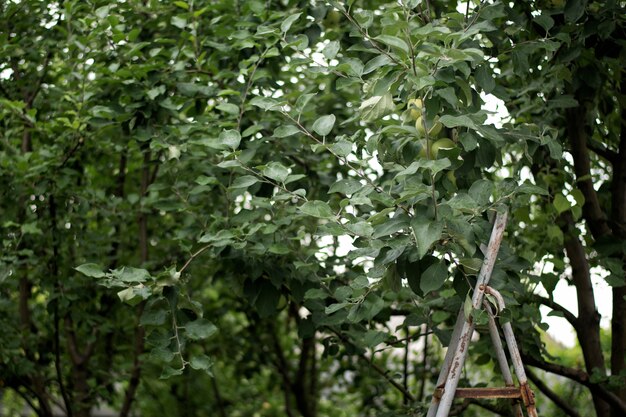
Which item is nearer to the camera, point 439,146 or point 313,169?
point 439,146

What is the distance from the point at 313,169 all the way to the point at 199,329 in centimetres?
125

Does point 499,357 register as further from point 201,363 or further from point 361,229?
point 201,363

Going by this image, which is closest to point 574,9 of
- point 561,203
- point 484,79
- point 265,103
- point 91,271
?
point 484,79

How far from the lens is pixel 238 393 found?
7.26 meters

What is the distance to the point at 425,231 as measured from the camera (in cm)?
205

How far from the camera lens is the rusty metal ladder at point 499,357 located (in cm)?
214

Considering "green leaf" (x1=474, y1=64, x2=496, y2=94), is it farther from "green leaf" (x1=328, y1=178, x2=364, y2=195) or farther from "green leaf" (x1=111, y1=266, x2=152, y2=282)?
"green leaf" (x1=111, y1=266, x2=152, y2=282)

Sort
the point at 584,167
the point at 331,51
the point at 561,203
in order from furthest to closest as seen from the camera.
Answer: the point at 584,167
the point at 561,203
the point at 331,51

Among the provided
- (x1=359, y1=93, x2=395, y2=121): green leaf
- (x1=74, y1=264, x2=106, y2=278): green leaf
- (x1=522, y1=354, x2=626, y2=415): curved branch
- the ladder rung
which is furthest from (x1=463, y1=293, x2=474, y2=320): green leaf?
(x1=522, y1=354, x2=626, y2=415): curved branch

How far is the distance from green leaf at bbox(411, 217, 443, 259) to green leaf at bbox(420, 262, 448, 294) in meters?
0.15

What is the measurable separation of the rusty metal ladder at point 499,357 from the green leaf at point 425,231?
8.9 inches

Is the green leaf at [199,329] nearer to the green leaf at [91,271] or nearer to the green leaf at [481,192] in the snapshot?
the green leaf at [91,271]

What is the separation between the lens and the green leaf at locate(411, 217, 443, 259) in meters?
2.02

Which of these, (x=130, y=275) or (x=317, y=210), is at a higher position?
(x=317, y=210)
